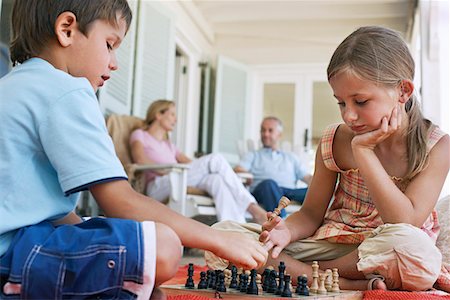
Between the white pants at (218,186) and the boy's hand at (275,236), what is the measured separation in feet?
7.47

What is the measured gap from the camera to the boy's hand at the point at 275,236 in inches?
60.4

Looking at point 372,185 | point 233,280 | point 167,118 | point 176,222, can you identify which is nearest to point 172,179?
point 167,118

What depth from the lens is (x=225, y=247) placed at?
1.04 metres

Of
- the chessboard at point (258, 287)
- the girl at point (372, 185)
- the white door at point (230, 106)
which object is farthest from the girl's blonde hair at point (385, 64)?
the white door at point (230, 106)

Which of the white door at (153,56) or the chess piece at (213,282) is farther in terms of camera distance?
the white door at (153,56)

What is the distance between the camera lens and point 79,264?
94cm

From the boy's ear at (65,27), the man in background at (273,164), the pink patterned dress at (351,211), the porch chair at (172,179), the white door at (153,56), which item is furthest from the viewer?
the man in background at (273,164)

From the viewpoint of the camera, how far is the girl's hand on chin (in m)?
1.63

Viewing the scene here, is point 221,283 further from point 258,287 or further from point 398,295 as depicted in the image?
point 398,295

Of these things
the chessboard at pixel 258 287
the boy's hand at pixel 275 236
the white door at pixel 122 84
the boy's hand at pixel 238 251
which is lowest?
the chessboard at pixel 258 287

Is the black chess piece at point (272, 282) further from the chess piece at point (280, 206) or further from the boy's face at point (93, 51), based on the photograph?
the boy's face at point (93, 51)

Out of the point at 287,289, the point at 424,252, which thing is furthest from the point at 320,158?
the point at 287,289

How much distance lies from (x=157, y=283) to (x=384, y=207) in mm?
818

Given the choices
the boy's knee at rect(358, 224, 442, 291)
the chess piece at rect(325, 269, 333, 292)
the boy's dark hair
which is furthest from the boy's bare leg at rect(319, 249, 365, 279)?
the boy's dark hair
